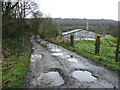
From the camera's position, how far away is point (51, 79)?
5.01 meters

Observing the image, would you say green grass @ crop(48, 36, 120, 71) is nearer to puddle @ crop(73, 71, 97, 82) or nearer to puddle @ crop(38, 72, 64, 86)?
puddle @ crop(73, 71, 97, 82)

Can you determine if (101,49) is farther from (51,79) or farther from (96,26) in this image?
(96,26)

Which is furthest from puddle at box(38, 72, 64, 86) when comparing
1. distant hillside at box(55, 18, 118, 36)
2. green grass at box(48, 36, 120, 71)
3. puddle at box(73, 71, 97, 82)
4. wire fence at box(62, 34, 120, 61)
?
distant hillside at box(55, 18, 118, 36)

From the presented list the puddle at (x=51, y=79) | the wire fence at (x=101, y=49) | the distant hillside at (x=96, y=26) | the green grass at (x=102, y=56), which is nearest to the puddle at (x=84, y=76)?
the puddle at (x=51, y=79)

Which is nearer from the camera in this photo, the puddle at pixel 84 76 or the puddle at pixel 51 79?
the puddle at pixel 51 79

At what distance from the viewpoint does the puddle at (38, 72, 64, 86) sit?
15.0 ft

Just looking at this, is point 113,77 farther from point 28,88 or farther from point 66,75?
point 28,88

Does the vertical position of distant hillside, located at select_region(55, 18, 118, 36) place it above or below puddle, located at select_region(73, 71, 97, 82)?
above

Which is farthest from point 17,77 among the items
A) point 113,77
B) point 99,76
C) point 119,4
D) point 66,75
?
point 119,4

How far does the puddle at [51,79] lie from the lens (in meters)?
4.58

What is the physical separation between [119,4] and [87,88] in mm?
5774

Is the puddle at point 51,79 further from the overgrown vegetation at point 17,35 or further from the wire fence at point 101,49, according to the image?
the wire fence at point 101,49

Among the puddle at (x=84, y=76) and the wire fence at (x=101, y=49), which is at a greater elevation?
the wire fence at (x=101, y=49)

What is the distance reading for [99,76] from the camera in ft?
17.5
